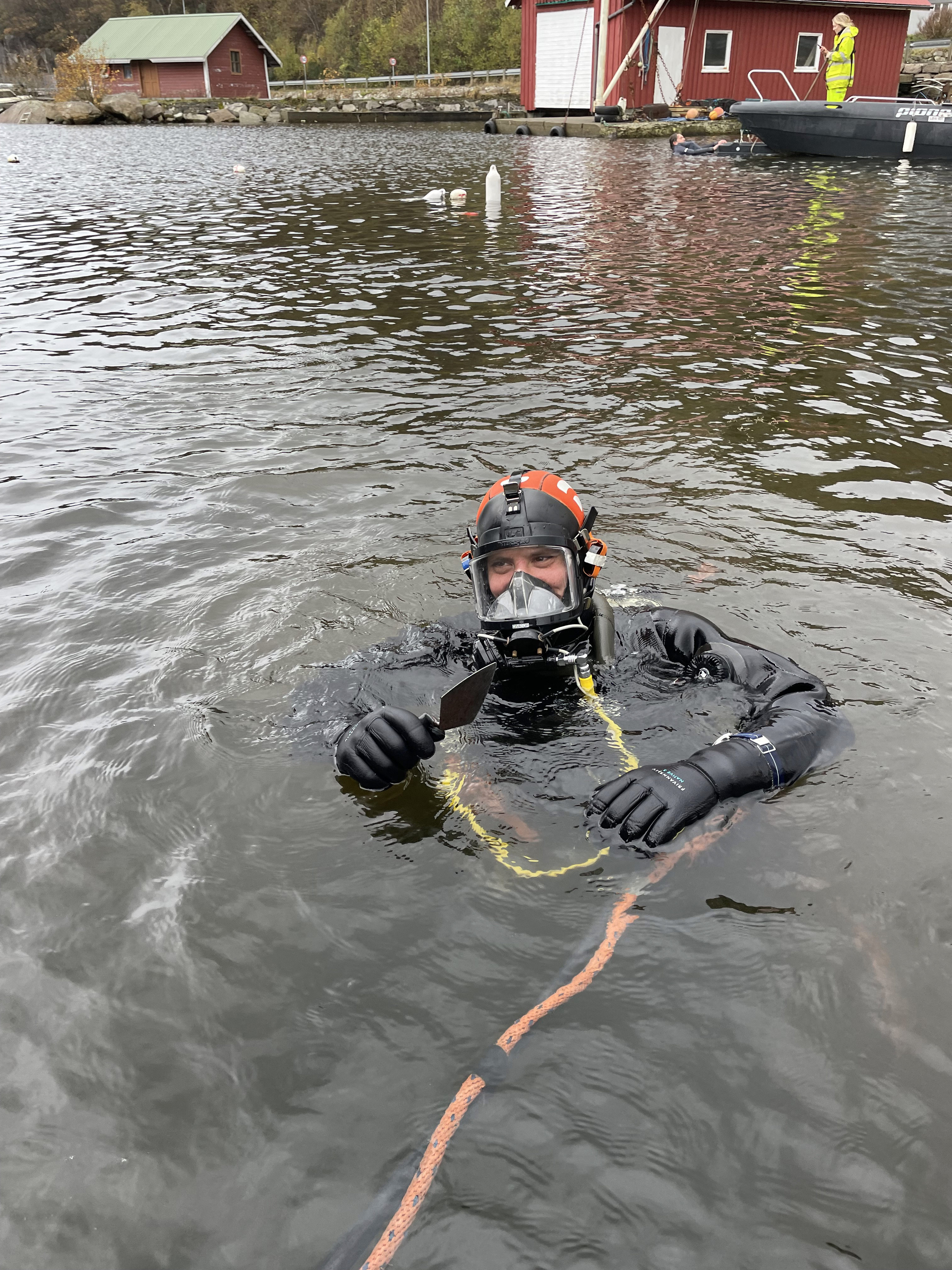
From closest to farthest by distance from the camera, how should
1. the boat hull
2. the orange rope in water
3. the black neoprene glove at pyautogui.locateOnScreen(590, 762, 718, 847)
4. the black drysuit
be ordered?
the orange rope in water
the black neoprene glove at pyautogui.locateOnScreen(590, 762, 718, 847)
the black drysuit
the boat hull

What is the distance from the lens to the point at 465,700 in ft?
11.0

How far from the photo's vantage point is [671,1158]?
2.34 m

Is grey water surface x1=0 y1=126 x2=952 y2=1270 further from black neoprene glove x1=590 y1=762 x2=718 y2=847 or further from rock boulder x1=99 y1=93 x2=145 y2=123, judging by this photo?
rock boulder x1=99 y1=93 x2=145 y2=123

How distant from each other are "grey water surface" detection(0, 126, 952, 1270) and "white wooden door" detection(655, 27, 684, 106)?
32846mm

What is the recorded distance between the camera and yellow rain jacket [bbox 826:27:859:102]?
2298 centimetres

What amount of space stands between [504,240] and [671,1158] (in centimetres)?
1714

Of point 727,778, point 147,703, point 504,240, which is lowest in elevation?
point 147,703

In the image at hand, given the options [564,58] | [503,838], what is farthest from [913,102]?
[503,838]

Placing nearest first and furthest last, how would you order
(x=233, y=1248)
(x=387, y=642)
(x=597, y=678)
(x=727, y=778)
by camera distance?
(x=233, y=1248) < (x=727, y=778) < (x=597, y=678) < (x=387, y=642)

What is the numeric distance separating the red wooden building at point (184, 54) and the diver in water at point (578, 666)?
243ft

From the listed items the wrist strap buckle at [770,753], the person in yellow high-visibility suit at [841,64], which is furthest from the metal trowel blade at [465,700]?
the person in yellow high-visibility suit at [841,64]

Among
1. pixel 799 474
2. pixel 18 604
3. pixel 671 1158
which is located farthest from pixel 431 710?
pixel 799 474

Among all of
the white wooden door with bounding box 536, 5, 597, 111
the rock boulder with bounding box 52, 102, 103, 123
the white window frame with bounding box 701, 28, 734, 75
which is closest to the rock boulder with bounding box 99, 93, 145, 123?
the rock boulder with bounding box 52, 102, 103, 123

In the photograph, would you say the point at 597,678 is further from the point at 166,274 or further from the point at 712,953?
the point at 166,274
